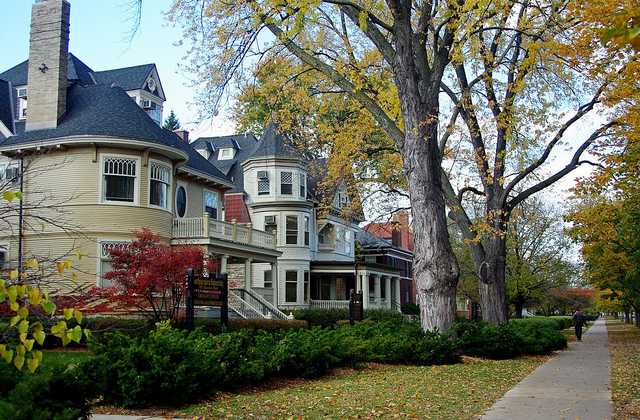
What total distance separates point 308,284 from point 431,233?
25.9 metres

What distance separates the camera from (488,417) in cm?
859

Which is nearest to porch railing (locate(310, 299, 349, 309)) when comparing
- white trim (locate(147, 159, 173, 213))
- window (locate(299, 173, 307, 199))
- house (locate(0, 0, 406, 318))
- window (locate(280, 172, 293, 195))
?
window (locate(299, 173, 307, 199))

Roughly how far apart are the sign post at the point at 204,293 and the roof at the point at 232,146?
27.7 m

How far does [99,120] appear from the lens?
25.4m

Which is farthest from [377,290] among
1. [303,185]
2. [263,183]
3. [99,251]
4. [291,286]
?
[99,251]

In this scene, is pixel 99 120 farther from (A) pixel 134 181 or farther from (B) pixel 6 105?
(B) pixel 6 105

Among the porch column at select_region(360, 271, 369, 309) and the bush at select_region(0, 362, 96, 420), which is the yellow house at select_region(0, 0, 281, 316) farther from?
the porch column at select_region(360, 271, 369, 309)

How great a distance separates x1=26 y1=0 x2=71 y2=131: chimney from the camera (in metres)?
25.7

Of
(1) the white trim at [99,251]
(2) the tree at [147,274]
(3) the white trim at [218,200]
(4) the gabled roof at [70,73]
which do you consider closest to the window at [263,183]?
(3) the white trim at [218,200]

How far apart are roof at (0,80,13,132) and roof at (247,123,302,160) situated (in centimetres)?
1548

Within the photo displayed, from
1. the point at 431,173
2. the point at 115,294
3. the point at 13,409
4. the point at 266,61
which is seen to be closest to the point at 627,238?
the point at 431,173

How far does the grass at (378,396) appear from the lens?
881 cm

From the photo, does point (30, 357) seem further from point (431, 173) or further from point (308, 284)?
point (308, 284)

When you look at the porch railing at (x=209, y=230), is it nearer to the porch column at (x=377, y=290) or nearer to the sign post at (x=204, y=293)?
the sign post at (x=204, y=293)
